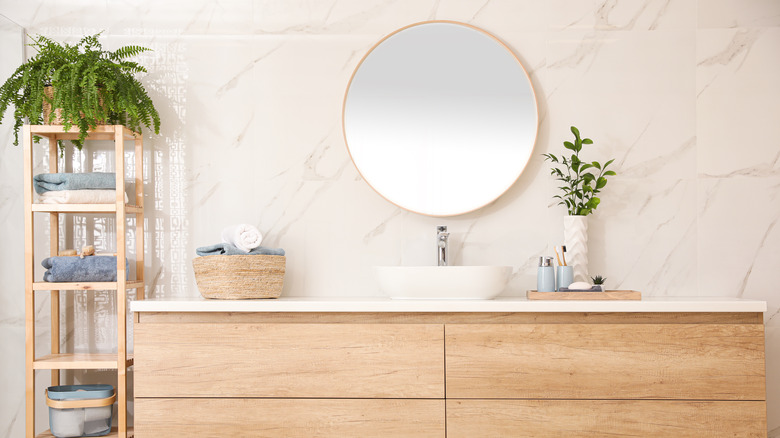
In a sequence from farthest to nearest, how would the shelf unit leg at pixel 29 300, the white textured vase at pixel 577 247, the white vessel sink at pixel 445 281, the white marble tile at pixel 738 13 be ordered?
1. the white marble tile at pixel 738 13
2. the white textured vase at pixel 577 247
3. the shelf unit leg at pixel 29 300
4. the white vessel sink at pixel 445 281

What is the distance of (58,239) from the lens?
2248 mm

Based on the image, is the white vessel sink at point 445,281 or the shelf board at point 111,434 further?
the shelf board at point 111,434

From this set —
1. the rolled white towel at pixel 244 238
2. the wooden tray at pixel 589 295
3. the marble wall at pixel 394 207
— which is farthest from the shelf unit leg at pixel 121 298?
the wooden tray at pixel 589 295

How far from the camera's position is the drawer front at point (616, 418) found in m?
1.75

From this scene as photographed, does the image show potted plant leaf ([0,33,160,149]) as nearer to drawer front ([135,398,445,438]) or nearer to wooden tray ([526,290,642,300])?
drawer front ([135,398,445,438])

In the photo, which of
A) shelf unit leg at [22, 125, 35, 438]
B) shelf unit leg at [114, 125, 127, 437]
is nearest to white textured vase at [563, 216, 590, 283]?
shelf unit leg at [114, 125, 127, 437]

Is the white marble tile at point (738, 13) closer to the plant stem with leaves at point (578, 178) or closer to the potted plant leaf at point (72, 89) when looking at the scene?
the plant stem with leaves at point (578, 178)

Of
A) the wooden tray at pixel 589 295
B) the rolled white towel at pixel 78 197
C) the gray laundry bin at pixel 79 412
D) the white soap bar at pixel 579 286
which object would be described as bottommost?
the gray laundry bin at pixel 79 412

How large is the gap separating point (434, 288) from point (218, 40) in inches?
49.4

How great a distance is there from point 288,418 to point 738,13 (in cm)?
212

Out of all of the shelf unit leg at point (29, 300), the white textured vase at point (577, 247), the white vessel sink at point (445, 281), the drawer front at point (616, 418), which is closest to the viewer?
the drawer front at point (616, 418)

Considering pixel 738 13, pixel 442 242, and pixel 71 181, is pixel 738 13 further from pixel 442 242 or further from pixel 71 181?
pixel 71 181

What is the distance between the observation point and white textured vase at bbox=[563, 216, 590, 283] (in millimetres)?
2078

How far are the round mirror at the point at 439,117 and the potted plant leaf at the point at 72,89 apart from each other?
772 millimetres
